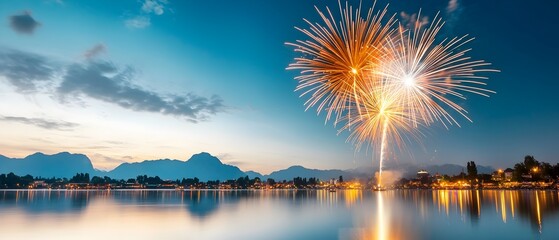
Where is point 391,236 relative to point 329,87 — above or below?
below

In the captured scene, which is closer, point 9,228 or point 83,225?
point 9,228

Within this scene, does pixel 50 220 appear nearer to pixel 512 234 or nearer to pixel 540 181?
pixel 512 234

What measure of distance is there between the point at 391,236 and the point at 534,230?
1473cm

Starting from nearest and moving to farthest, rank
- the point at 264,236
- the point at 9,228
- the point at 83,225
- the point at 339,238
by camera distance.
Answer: the point at 339,238 → the point at 264,236 → the point at 9,228 → the point at 83,225

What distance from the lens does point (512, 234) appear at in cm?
3797

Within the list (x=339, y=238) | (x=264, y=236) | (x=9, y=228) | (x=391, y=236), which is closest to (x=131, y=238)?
(x=264, y=236)

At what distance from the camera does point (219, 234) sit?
40.5 m


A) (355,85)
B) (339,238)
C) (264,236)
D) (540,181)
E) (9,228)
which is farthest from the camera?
(540,181)

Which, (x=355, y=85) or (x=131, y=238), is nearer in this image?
(x=355, y=85)

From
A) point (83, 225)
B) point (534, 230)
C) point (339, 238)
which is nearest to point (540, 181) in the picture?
point (534, 230)

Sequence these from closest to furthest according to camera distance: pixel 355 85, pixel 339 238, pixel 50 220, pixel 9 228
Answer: pixel 355 85, pixel 339 238, pixel 9 228, pixel 50 220

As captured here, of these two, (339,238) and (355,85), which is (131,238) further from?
(355,85)

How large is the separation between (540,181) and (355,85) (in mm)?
189377

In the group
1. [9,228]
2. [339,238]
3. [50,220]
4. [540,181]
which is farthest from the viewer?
[540,181]
